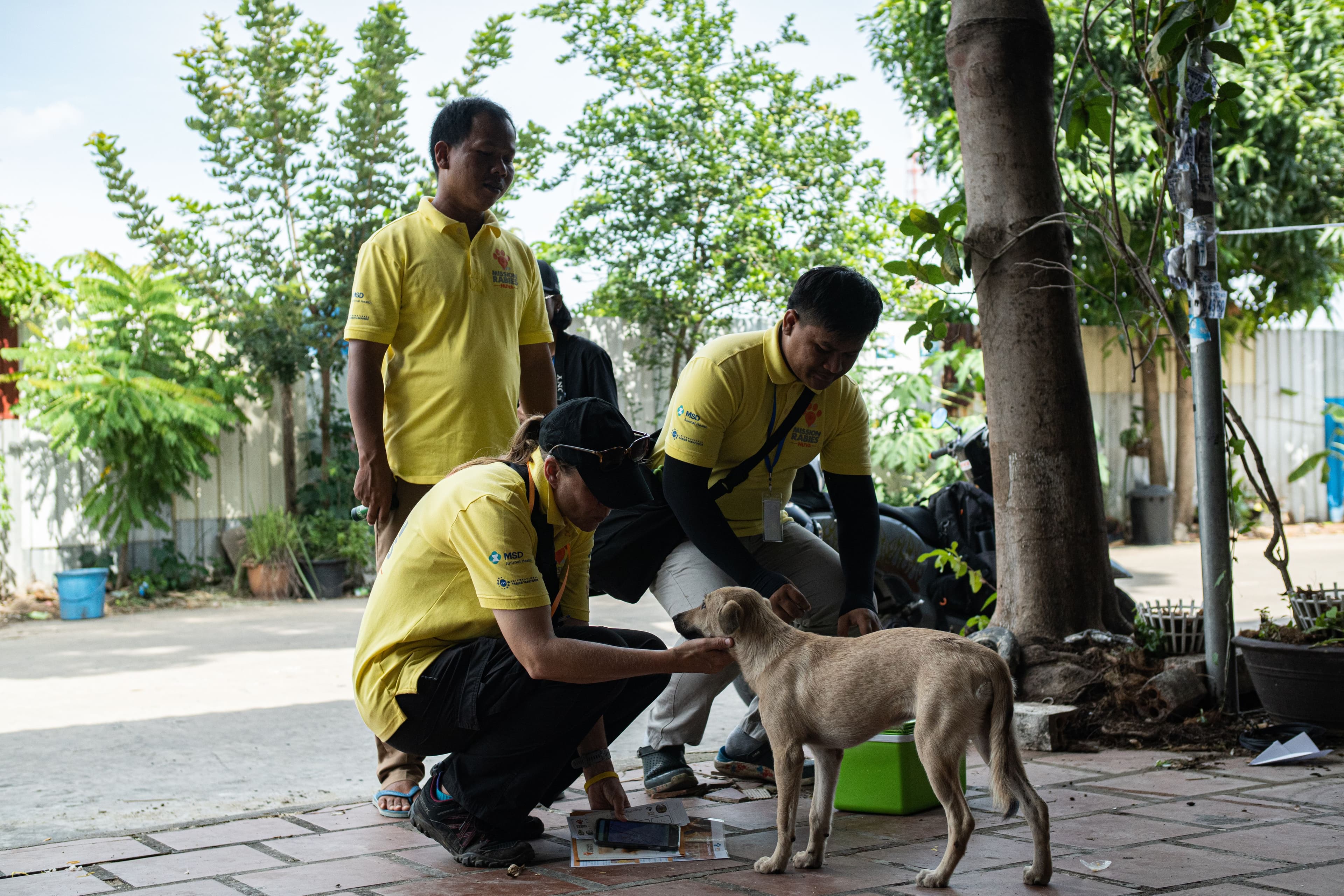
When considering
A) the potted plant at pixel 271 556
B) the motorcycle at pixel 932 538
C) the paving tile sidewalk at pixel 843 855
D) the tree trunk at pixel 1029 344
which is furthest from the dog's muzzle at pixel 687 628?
the potted plant at pixel 271 556

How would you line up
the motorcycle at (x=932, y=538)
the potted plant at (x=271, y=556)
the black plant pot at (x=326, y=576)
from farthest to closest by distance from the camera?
the black plant pot at (x=326, y=576) < the potted plant at (x=271, y=556) < the motorcycle at (x=932, y=538)

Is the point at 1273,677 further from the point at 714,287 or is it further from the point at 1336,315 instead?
the point at 1336,315

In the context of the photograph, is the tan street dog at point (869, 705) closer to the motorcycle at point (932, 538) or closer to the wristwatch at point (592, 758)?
the wristwatch at point (592, 758)

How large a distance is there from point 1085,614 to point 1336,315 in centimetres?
1404

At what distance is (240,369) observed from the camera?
1113 centimetres

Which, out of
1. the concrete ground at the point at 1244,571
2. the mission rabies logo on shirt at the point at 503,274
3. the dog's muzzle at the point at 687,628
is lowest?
the concrete ground at the point at 1244,571

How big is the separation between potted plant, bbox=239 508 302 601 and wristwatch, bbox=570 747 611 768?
25.9 ft

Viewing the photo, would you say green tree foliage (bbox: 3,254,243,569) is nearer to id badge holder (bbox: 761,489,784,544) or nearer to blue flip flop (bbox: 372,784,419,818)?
blue flip flop (bbox: 372,784,419,818)

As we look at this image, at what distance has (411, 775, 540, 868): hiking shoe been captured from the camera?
321 centimetres

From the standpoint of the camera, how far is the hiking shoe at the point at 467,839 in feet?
10.5

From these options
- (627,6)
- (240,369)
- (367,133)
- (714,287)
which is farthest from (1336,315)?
(240,369)

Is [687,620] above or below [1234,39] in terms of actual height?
below

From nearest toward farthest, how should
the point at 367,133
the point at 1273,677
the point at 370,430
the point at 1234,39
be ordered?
the point at 370,430, the point at 1273,677, the point at 367,133, the point at 1234,39

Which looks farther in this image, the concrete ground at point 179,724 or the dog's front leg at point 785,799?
the concrete ground at point 179,724
